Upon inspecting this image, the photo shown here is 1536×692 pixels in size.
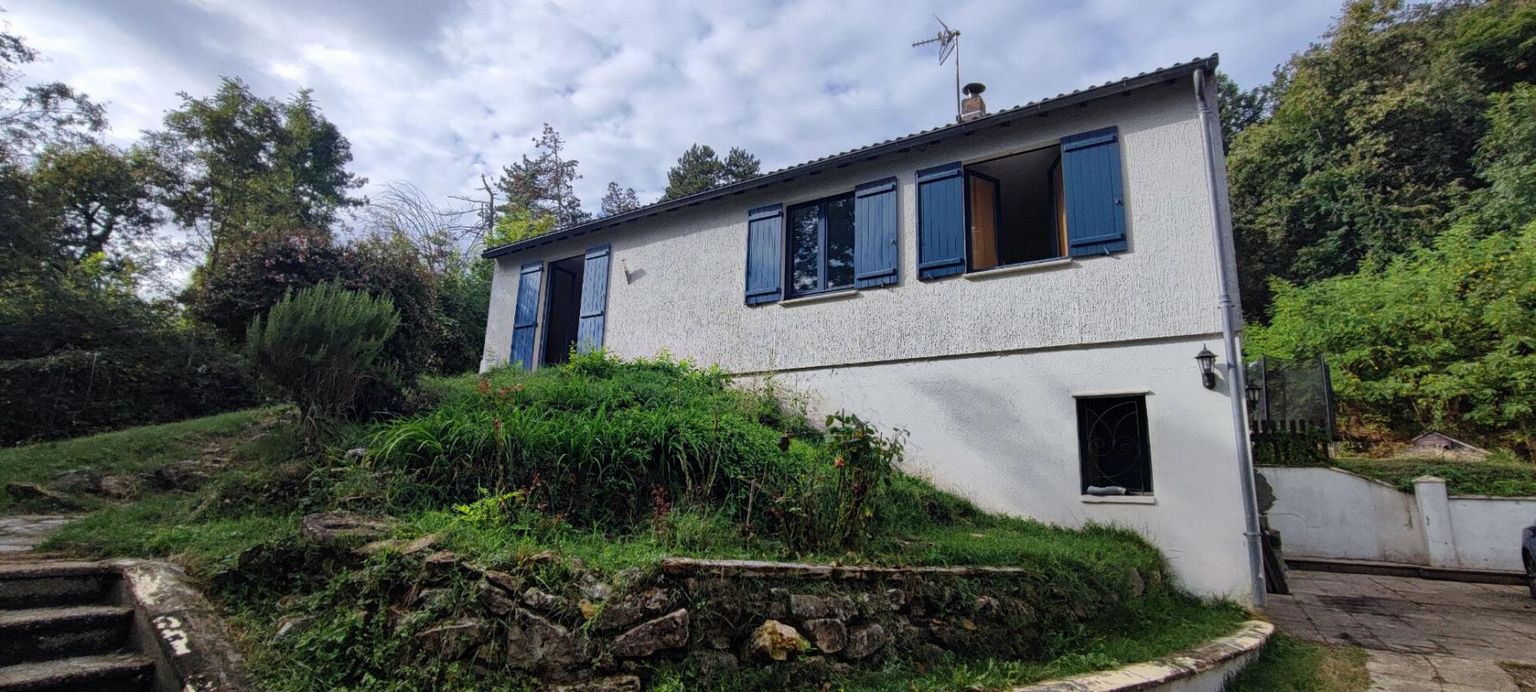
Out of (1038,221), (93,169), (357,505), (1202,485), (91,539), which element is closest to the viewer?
(91,539)

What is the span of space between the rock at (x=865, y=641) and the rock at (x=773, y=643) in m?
0.30

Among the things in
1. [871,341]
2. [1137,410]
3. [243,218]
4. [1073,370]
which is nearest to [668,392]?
[871,341]

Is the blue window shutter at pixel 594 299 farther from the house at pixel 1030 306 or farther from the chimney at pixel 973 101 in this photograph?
the chimney at pixel 973 101

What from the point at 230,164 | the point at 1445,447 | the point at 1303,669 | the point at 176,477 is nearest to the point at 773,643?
the point at 1303,669

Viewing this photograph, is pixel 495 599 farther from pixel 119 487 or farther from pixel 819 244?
pixel 819 244

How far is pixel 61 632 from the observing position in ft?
9.51

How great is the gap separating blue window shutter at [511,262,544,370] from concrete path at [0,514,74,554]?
19.6 feet

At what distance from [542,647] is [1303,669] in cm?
489

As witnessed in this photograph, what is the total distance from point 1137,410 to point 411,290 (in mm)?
8580

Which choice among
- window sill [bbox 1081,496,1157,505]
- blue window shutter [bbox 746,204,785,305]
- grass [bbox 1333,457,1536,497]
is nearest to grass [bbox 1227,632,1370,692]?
window sill [bbox 1081,496,1157,505]

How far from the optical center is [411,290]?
8.71 m

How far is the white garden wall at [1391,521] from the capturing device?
30.6 feet

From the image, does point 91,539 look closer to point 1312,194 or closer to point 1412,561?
point 1412,561

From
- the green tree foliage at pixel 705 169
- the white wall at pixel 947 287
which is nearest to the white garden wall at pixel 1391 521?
the white wall at pixel 947 287
